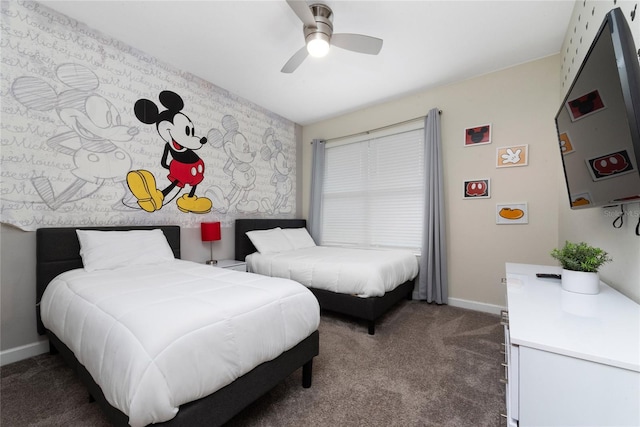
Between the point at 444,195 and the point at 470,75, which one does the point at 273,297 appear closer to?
the point at 444,195

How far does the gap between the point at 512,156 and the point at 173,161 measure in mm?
3689

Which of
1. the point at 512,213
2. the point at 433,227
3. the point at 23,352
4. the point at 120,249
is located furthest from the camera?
the point at 433,227

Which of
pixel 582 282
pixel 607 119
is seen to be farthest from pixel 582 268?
pixel 607 119

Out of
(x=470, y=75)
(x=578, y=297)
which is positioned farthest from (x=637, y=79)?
(x=470, y=75)

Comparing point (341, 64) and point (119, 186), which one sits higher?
point (341, 64)

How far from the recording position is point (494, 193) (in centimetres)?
282

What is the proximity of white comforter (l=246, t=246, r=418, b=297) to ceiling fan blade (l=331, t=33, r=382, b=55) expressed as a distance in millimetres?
1899

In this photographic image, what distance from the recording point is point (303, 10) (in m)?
1.72

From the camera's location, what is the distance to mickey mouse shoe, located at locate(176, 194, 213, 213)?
287cm

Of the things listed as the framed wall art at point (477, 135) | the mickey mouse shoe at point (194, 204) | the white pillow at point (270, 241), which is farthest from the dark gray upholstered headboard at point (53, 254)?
the framed wall art at point (477, 135)

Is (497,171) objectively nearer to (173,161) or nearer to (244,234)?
(244,234)

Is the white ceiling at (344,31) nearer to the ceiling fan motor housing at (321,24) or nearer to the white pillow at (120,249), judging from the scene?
the ceiling fan motor housing at (321,24)

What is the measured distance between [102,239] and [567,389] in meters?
2.86

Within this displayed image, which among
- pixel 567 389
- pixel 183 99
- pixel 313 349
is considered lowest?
pixel 313 349
